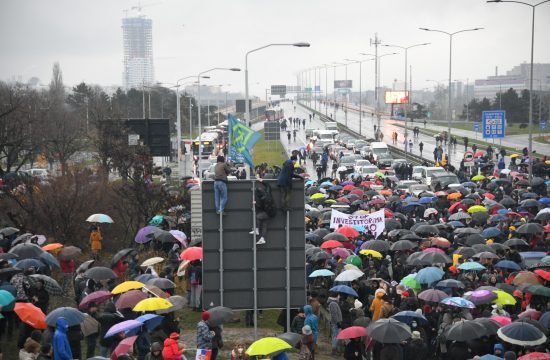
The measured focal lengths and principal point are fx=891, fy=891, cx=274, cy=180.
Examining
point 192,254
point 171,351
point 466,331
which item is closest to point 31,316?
point 171,351

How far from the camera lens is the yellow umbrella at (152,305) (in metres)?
14.8

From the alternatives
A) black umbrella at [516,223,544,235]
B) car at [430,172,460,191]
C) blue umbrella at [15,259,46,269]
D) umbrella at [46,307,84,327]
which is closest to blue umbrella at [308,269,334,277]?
blue umbrella at [15,259,46,269]

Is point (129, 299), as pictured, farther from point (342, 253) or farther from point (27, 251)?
point (342, 253)

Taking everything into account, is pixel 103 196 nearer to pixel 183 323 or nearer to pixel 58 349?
pixel 183 323

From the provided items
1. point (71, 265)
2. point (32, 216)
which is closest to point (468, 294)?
point (71, 265)

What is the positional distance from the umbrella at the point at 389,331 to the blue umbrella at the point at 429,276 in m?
4.14

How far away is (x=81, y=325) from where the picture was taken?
14.9 metres

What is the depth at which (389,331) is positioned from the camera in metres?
13.7

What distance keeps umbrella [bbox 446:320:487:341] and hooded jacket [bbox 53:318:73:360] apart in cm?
584

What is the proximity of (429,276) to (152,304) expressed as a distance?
238 inches

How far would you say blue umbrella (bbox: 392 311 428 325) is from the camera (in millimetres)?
15016

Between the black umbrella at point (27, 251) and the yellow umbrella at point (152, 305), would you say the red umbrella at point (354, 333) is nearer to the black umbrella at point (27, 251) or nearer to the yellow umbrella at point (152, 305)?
the yellow umbrella at point (152, 305)

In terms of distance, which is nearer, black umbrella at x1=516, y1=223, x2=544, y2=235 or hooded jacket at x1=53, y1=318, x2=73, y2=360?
hooded jacket at x1=53, y1=318, x2=73, y2=360

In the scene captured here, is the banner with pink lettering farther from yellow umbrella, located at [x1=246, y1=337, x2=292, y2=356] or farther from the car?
the car
